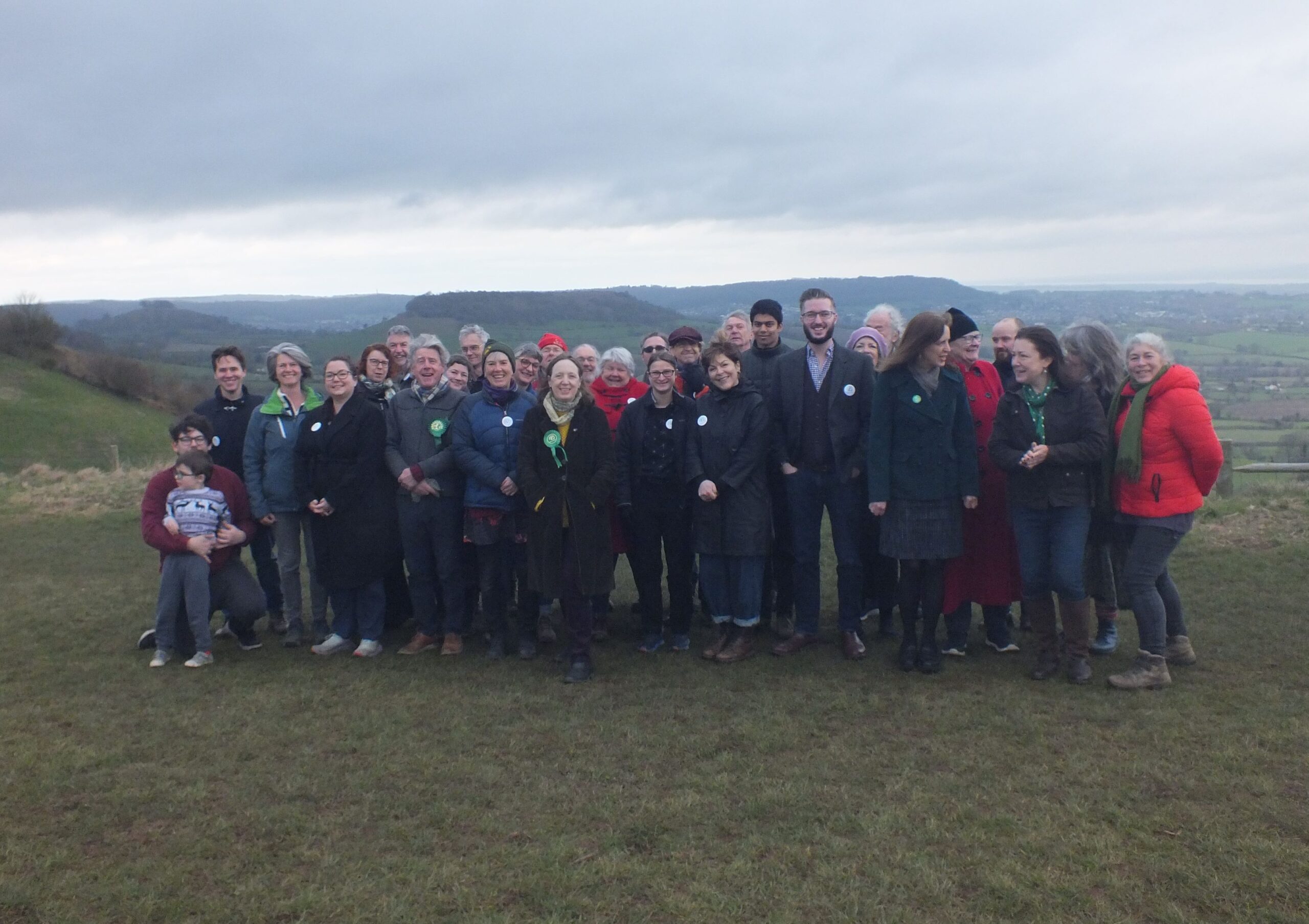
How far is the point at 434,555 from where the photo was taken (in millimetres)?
5996

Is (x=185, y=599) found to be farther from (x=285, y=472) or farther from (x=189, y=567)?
(x=285, y=472)

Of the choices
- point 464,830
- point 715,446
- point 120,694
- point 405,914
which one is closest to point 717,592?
point 715,446

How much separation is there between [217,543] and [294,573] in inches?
22.0

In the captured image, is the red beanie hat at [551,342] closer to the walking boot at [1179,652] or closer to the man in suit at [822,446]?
the man in suit at [822,446]

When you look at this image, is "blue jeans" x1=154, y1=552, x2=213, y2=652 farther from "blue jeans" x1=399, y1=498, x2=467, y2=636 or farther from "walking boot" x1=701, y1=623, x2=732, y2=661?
"walking boot" x1=701, y1=623, x2=732, y2=661

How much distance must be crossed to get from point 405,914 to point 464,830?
1.92ft

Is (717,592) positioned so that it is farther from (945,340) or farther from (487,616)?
(945,340)

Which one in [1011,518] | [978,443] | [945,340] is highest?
[945,340]

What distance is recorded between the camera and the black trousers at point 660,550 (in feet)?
18.8

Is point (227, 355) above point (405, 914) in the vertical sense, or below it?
above

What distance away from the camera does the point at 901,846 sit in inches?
133

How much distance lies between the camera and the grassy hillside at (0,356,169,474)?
98.5 ft

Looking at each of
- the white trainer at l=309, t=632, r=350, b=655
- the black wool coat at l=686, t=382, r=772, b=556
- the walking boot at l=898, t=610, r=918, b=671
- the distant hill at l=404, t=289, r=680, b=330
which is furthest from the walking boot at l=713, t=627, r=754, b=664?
the distant hill at l=404, t=289, r=680, b=330

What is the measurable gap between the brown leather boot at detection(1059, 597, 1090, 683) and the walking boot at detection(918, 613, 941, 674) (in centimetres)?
68
